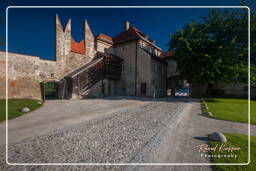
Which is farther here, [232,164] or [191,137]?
[191,137]

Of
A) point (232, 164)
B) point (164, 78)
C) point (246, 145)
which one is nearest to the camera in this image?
point (232, 164)

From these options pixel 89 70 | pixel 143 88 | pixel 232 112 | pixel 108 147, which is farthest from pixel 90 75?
pixel 232 112

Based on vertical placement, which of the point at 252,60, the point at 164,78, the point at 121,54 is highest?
the point at 121,54

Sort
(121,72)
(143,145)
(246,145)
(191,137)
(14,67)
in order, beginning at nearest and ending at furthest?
(246,145)
(143,145)
(191,137)
(14,67)
(121,72)

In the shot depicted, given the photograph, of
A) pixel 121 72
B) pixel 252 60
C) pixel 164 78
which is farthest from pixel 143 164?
pixel 252 60

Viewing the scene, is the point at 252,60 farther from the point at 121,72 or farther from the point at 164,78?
the point at 121,72

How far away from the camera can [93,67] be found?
15906 mm

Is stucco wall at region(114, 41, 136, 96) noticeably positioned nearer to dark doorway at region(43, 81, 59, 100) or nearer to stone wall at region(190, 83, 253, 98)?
dark doorway at region(43, 81, 59, 100)

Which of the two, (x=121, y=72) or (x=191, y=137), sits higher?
(x=121, y=72)

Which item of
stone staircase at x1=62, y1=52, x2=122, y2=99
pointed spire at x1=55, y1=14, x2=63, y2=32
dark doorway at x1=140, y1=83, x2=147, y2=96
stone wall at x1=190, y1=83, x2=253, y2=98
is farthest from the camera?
dark doorway at x1=140, y1=83, x2=147, y2=96

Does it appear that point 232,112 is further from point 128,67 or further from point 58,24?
point 58,24

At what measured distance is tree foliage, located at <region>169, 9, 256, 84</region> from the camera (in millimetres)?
12562

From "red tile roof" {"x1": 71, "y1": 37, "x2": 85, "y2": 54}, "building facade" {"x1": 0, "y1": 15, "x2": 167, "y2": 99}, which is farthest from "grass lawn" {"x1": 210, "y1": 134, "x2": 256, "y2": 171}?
"red tile roof" {"x1": 71, "y1": 37, "x2": 85, "y2": 54}

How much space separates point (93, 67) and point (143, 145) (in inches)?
583
